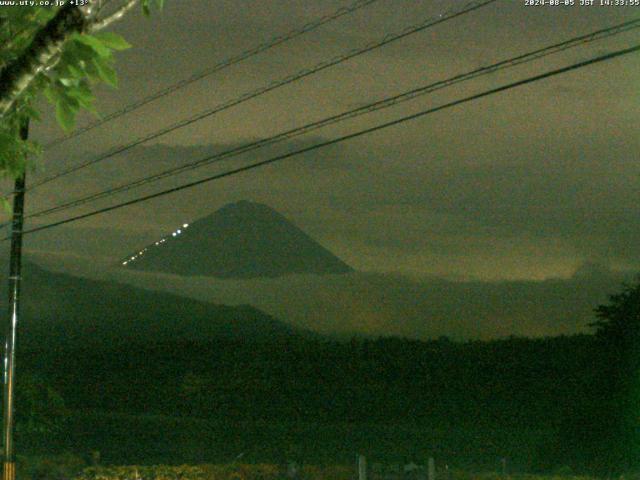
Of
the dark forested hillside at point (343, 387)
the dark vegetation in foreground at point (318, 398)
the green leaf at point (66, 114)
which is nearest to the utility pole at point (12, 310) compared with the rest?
the dark vegetation in foreground at point (318, 398)

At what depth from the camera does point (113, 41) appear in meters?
4.18

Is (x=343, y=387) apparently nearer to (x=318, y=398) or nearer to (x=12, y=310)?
(x=318, y=398)

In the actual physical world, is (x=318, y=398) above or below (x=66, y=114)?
above

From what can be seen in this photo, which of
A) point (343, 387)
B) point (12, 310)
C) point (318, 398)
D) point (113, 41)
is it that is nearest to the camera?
point (113, 41)

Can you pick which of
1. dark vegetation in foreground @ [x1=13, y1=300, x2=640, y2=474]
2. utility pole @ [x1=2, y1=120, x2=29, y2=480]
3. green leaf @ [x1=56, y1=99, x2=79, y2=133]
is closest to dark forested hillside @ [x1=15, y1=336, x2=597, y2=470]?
dark vegetation in foreground @ [x1=13, y1=300, x2=640, y2=474]

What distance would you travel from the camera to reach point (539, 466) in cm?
3027

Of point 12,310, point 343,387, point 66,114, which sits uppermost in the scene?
point 343,387

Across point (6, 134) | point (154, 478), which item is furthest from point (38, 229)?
point (6, 134)

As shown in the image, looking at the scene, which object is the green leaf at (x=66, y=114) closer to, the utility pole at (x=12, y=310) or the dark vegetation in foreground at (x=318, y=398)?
the utility pole at (x=12, y=310)

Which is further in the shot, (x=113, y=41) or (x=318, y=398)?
(x=318, y=398)

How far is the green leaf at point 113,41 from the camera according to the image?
13.6 ft

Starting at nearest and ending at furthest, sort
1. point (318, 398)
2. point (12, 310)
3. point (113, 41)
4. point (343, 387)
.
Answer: point (113, 41)
point (12, 310)
point (318, 398)
point (343, 387)

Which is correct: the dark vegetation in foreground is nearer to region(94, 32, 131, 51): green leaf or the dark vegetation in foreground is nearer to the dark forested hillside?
the dark forested hillside

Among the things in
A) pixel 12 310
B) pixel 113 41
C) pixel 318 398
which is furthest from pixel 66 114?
pixel 318 398
